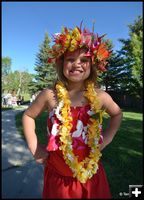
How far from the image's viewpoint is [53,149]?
238 cm

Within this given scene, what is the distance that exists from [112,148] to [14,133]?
12.1 ft

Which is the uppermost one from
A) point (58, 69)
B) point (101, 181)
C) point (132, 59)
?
point (132, 59)

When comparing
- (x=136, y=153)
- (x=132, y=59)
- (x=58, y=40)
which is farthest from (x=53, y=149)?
(x=132, y=59)

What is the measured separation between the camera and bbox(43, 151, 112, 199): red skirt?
2.34 m

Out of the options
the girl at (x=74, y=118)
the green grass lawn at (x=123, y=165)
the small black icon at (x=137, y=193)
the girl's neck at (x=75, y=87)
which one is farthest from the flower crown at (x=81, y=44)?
the green grass lawn at (x=123, y=165)

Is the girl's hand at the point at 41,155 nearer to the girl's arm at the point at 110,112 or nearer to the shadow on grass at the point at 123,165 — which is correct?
the girl's arm at the point at 110,112

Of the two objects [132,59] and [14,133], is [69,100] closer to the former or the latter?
[14,133]

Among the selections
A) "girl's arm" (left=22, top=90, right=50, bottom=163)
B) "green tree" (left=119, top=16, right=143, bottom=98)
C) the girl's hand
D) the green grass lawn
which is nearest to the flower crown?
"girl's arm" (left=22, top=90, right=50, bottom=163)

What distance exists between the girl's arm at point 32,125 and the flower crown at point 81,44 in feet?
1.00

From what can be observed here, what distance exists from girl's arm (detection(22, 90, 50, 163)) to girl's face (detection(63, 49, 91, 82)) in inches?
8.6

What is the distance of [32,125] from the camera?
2.54m

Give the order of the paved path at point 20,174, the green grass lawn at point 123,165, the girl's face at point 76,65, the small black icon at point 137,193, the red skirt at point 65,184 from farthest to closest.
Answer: the green grass lawn at point 123,165
the paved path at point 20,174
the small black icon at point 137,193
the girl's face at point 76,65
the red skirt at point 65,184

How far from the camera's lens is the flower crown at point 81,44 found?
8.03 ft

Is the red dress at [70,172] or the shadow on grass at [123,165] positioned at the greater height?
the red dress at [70,172]
